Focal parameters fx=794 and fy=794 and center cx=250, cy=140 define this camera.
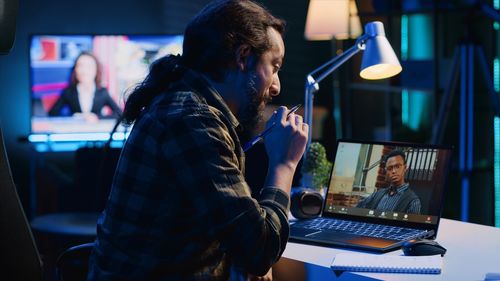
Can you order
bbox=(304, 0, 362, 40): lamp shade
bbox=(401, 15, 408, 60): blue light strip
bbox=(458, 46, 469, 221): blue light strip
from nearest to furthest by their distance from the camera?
bbox=(458, 46, 469, 221): blue light strip
bbox=(304, 0, 362, 40): lamp shade
bbox=(401, 15, 408, 60): blue light strip

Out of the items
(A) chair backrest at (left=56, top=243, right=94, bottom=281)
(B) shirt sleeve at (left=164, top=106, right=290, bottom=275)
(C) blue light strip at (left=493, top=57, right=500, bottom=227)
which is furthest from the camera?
(C) blue light strip at (left=493, top=57, right=500, bottom=227)

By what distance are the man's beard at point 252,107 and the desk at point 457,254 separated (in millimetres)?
353

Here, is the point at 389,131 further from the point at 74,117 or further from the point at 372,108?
the point at 74,117

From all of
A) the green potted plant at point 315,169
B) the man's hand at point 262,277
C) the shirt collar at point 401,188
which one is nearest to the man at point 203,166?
the man's hand at point 262,277

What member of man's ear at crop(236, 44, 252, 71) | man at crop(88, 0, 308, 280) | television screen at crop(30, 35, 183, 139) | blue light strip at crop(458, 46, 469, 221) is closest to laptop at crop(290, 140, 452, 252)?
man at crop(88, 0, 308, 280)

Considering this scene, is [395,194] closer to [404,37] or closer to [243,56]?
[243,56]

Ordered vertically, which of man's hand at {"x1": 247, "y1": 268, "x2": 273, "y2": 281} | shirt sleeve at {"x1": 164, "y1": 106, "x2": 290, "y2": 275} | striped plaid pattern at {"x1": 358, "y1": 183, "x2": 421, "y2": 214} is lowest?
man's hand at {"x1": 247, "y1": 268, "x2": 273, "y2": 281}

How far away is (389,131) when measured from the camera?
572 cm

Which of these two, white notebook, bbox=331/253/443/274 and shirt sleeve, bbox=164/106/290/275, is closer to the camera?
shirt sleeve, bbox=164/106/290/275

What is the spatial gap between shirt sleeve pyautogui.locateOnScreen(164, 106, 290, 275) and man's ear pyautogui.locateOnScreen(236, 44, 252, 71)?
0.49 ft

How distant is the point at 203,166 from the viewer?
147 cm

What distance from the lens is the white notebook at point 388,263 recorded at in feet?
5.48

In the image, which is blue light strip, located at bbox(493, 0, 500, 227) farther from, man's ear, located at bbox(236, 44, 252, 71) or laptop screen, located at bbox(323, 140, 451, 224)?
man's ear, located at bbox(236, 44, 252, 71)

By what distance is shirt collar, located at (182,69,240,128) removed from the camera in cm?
159
